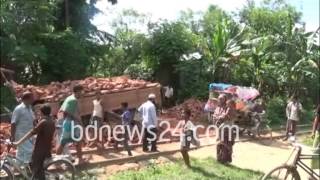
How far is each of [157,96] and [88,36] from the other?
354 inches

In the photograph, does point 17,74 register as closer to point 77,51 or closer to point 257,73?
point 77,51

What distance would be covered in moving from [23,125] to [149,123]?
15.7 ft

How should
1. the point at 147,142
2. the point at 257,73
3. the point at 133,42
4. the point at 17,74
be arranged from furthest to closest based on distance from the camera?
the point at 133,42, the point at 257,73, the point at 17,74, the point at 147,142

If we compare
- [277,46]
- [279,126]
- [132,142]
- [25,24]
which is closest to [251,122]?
[279,126]

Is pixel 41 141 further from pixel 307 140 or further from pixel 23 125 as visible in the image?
pixel 307 140

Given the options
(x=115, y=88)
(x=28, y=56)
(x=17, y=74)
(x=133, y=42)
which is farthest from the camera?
(x=133, y=42)

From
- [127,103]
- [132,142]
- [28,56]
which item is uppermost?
[28,56]

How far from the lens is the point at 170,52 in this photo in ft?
78.4

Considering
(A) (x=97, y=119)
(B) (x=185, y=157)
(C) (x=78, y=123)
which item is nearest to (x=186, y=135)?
(B) (x=185, y=157)

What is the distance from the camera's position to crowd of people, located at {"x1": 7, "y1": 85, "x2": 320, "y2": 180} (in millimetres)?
9242

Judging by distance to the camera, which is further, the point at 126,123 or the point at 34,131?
the point at 126,123

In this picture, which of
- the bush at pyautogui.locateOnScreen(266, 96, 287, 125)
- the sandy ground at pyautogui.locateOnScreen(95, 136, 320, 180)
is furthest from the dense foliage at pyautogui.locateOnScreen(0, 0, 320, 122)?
the sandy ground at pyautogui.locateOnScreen(95, 136, 320, 180)

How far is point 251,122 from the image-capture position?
698 inches

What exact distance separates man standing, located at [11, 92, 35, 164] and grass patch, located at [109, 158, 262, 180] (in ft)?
6.88
